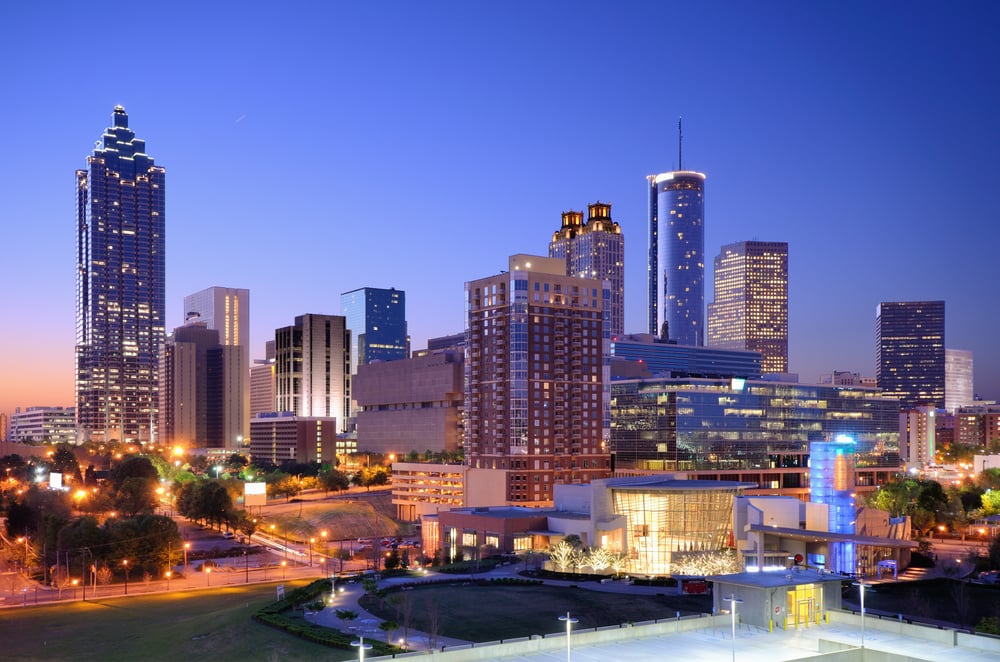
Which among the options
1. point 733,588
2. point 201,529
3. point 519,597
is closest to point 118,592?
point 519,597

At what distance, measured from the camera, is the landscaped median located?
70.8 m

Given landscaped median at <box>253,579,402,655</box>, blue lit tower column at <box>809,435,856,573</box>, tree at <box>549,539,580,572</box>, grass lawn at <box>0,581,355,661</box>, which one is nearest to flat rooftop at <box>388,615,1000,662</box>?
landscaped median at <box>253,579,402,655</box>

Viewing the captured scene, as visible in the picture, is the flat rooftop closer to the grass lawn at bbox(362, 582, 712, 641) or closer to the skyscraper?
the grass lawn at bbox(362, 582, 712, 641)

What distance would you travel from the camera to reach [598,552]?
11475 cm

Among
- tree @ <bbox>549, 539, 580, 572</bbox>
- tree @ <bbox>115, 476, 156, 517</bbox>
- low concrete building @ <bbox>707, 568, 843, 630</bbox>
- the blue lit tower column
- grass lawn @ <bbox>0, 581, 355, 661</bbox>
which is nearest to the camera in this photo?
low concrete building @ <bbox>707, 568, 843, 630</bbox>

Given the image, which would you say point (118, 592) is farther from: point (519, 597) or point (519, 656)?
point (519, 656)

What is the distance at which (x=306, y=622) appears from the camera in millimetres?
81125

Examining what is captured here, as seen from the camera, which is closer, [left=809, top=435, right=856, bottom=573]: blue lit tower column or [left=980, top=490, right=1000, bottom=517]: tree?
[left=809, top=435, right=856, bottom=573]: blue lit tower column

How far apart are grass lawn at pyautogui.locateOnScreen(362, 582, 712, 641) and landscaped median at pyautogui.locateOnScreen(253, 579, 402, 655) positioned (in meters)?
5.71

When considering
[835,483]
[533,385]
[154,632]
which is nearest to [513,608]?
[154,632]

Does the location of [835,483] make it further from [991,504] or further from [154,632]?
[154,632]

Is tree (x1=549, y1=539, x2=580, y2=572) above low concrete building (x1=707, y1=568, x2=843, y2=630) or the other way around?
the other way around

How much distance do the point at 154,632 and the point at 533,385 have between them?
112m

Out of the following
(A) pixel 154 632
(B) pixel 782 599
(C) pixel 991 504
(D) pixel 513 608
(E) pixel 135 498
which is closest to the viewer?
(B) pixel 782 599
